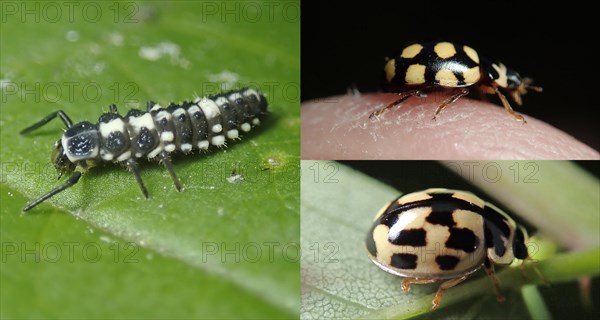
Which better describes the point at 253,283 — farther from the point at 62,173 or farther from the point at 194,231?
the point at 62,173

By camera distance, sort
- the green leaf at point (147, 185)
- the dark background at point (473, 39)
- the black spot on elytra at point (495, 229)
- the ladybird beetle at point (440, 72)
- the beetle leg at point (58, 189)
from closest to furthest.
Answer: the green leaf at point (147, 185) < the beetle leg at point (58, 189) < the black spot on elytra at point (495, 229) < the ladybird beetle at point (440, 72) < the dark background at point (473, 39)

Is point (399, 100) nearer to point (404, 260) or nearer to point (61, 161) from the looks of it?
point (404, 260)

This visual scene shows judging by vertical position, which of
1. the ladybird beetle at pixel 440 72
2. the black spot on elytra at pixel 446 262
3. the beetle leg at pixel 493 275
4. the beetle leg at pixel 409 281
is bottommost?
the beetle leg at pixel 409 281

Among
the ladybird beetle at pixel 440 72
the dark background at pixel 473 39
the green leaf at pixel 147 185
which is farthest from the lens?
the dark background at pixel 473 39

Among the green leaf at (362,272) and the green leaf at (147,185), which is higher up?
the green leaf at (147,185)

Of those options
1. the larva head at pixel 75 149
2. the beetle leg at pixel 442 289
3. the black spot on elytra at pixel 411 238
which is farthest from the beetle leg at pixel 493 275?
the larva head at pixel 75 149

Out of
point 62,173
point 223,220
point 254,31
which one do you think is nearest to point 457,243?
point 223,220

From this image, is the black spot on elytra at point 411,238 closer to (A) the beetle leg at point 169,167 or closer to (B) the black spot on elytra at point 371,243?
(B) the black spot on elytra at point 371,243
